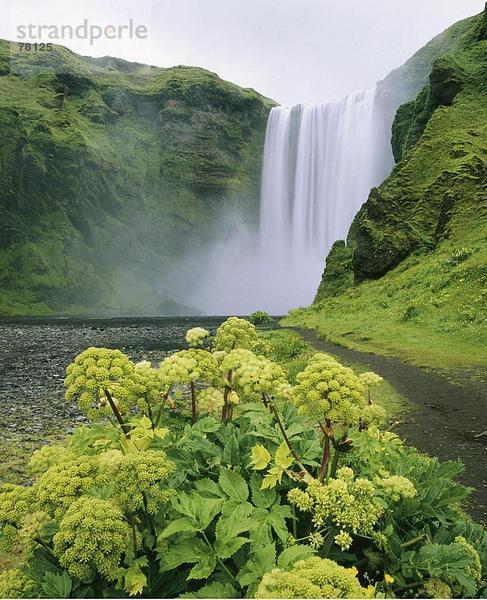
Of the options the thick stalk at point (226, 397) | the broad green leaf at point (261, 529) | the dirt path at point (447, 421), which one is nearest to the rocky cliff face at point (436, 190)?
the dirt path at point (447, 421)

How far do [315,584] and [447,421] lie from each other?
9844 mm

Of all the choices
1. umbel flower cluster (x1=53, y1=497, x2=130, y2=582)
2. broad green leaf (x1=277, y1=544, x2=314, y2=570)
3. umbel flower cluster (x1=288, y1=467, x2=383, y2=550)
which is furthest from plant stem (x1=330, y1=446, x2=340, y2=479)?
umbel flower cluster (x1=53, y1=497, x2=130, y2=582)

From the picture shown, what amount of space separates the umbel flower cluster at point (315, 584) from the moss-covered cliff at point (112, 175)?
141 m

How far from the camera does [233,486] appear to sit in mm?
4277

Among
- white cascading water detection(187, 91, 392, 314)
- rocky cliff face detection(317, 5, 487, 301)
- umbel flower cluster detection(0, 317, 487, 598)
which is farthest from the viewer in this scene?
white cascading water detection(187, 91, 392, 314)

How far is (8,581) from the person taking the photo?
12.4 ft

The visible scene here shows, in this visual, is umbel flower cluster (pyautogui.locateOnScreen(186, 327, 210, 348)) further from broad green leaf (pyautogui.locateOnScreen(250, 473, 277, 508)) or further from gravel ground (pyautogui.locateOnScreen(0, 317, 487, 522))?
gravel ground (pyautogui.locateOnScreen(0, 317, 487, 522))

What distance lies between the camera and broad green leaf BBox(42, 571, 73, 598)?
341 cm

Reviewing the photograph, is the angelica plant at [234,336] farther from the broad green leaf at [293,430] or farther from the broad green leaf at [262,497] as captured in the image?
the broad green leaf at [262,497]

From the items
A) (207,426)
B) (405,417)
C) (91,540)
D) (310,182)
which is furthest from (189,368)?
(310,182)

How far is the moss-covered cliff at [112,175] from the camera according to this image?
137 meters

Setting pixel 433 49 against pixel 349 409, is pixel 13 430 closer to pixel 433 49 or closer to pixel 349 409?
pixel 349 409

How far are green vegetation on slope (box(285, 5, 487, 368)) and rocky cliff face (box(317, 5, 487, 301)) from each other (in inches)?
4.7

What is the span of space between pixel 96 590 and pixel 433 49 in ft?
479
